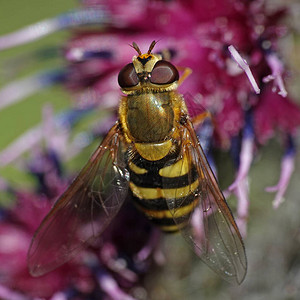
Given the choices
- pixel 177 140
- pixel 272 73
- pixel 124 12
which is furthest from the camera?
pixel 124 12

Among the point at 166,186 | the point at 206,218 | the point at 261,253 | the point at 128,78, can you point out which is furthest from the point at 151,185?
the point at 261,253

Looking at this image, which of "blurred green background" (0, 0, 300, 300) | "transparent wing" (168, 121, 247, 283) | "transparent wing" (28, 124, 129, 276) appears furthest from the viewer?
"blurred green background" (0, 0, 300, 300)

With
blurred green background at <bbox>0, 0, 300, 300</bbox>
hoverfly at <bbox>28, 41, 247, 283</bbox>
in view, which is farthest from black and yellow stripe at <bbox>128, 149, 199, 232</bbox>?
blurred green background at <bbox>0, 0, 300, 300</bbox>

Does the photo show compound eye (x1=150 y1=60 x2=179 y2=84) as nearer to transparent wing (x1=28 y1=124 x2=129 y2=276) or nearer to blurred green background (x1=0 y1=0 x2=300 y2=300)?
transparent wing (x1=28 y1=124 x2=129 y2=276)

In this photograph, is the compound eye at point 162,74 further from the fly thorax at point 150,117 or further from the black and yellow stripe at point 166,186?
the black and yellow stripe at point 166,186

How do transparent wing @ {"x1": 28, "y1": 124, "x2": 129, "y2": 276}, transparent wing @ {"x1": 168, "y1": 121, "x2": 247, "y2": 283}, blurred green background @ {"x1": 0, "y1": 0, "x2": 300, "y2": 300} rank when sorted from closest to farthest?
transparent wing @ {"x1": 168, "y1": 121, "x2": 247, "y2": 283}, transparent wing @ {"x1": 28, "y1": 124, "x2": 129, "y2": 276}, blurred green background @ {"x1": 0, "y1": 0, "x2": 300, "y2": 300}

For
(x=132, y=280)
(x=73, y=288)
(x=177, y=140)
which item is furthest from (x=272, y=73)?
(x=73, y=288)

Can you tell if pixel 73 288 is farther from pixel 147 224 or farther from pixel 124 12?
pixel 124 12

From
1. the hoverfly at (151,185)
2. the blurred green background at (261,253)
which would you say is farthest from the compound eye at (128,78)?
the blurred green background at (261,253)

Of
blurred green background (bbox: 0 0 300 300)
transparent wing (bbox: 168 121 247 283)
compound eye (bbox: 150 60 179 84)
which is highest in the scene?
compound eye (bbox: 150 60 179 84)
